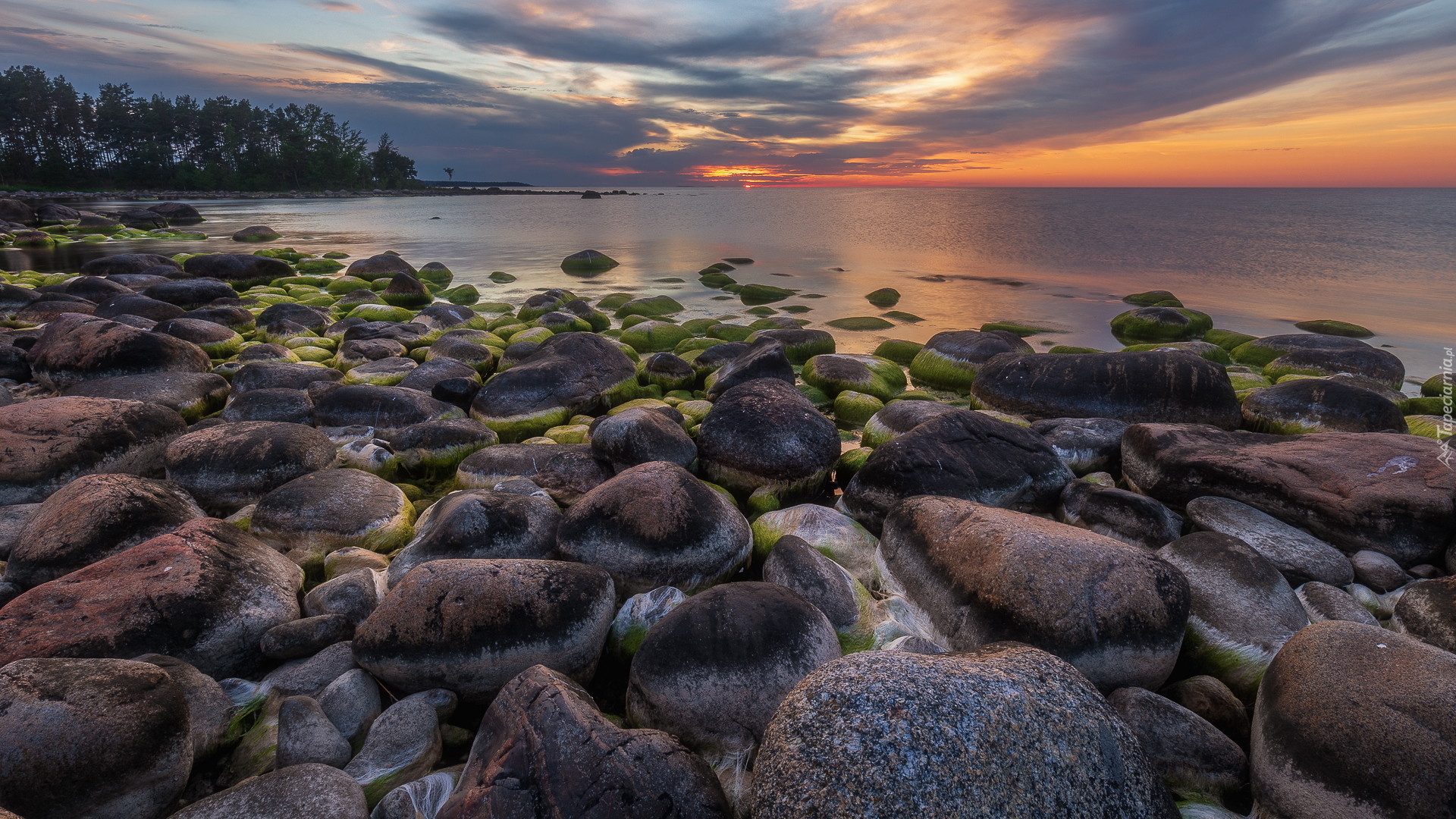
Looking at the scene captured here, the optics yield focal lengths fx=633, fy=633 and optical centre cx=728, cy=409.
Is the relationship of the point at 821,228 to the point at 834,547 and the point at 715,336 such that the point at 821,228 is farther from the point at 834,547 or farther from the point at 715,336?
the point at 834,547

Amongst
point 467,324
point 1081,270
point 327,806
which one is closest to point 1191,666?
point 327,806

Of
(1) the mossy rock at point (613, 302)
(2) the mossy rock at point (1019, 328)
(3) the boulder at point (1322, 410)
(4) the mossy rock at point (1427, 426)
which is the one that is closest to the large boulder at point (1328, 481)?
(3) the boulder at point (1322, 410)

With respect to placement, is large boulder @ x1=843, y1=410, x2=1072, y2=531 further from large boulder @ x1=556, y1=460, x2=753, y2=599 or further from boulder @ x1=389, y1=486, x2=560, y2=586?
boulder @ x1=389, y1=486, x2=560, y2=586

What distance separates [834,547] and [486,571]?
2.63m

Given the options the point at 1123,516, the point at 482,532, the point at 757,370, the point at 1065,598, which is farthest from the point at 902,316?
the point at 482,532

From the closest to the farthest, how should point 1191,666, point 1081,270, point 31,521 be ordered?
point 1191,666, point 31,521, point 1081,270

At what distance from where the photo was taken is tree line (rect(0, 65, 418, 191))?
2606 inches

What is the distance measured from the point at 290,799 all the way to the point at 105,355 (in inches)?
353

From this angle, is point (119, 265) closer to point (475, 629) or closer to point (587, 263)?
point (587, 263)

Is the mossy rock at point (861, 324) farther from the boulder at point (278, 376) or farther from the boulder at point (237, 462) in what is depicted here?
the boulder at point (237, 462)

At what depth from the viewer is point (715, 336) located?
1305cm

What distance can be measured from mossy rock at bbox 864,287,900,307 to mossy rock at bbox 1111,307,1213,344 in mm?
5800

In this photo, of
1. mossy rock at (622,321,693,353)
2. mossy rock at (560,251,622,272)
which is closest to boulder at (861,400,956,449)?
mossy rock at (622,321,693,353)

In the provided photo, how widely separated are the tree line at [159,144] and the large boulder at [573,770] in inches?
3794
